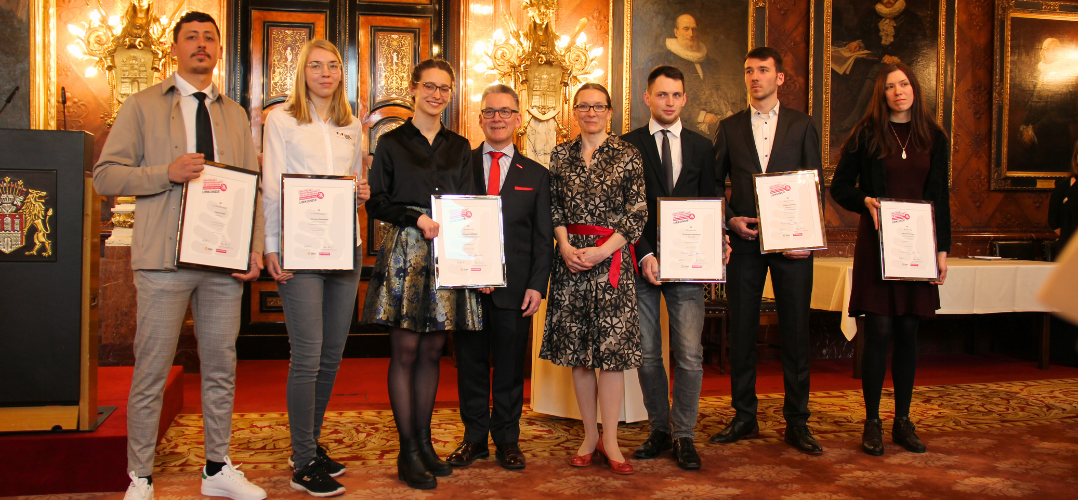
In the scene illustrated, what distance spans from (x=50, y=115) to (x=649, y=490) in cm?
565

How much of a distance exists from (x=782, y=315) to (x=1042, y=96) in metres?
5.80

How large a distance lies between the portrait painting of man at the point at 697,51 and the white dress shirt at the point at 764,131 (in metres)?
2.92

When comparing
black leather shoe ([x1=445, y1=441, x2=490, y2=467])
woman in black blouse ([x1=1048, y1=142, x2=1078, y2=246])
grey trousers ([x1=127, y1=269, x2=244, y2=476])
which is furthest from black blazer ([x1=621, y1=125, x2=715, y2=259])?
woman in black blouse ([x1=1048, y1=142, x2=1078, y2=246])

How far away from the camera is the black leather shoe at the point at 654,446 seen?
10.2 ft

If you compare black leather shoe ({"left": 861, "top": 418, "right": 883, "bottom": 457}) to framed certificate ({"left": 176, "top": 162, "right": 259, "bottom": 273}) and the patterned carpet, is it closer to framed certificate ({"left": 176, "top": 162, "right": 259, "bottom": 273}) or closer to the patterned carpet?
the patterned carpet

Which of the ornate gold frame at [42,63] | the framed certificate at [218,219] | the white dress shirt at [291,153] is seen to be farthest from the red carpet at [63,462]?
the ornate gold frame at [42,63]

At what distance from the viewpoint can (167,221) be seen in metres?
2.37

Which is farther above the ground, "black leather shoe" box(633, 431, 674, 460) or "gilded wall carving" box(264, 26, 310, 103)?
"gilded wall carving" box(264, 26, 310, 103)

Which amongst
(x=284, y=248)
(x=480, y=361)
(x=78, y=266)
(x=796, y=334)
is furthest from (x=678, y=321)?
(x=78, y=266)

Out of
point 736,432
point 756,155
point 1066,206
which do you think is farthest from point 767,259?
point 1066,206

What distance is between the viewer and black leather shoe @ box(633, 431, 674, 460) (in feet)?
10.2

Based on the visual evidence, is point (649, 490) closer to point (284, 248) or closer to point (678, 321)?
point (678, 321)

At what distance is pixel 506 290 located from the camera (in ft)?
9.37

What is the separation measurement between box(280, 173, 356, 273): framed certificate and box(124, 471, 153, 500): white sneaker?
91 cm
